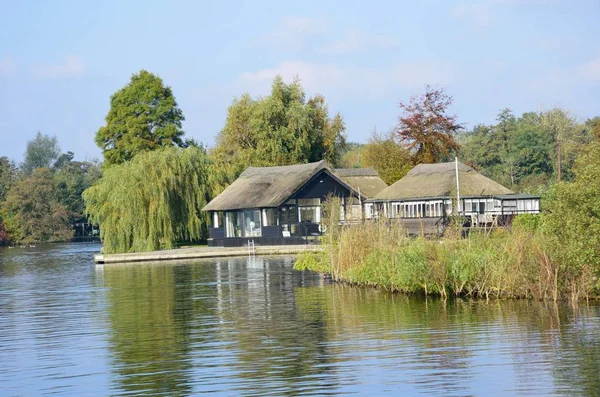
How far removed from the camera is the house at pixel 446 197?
188 feet

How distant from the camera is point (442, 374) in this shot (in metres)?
15.6

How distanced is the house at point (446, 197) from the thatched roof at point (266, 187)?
145 inches

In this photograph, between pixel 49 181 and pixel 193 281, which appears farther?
pixel 49 181

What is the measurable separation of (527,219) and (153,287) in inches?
603

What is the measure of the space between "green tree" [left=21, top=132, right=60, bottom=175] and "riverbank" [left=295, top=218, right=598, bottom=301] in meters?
150

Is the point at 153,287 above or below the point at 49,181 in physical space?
below

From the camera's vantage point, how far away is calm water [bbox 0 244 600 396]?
1544 cm

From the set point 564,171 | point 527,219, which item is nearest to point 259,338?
point 527,219

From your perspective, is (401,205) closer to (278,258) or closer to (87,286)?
(278,258)

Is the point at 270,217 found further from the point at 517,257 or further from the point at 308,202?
the point at 517,257

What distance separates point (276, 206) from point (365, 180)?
13380 millimetres

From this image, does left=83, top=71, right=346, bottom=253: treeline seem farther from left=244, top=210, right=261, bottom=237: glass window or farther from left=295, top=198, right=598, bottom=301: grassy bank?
left=295, top=198, right=598, bottom=301: grassy bank

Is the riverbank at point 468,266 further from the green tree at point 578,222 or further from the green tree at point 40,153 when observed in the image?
the green tree at point 40,153

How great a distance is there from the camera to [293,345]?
19656mm
